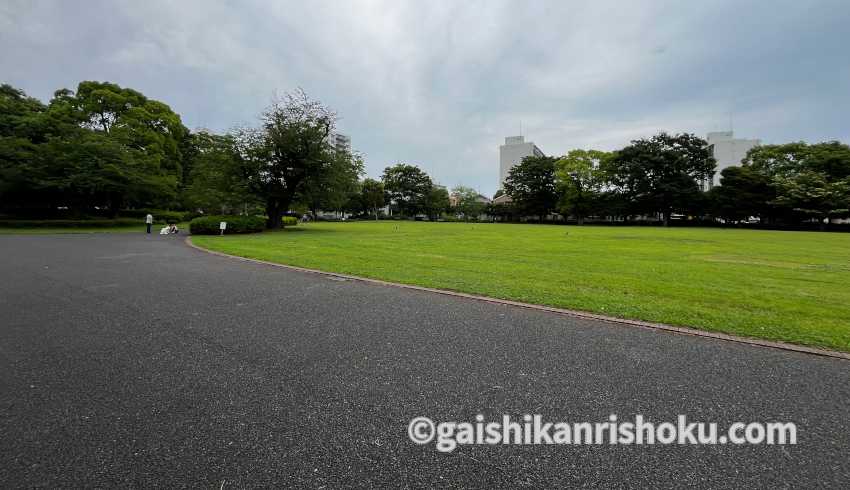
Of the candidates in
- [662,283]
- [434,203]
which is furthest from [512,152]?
[662,283]

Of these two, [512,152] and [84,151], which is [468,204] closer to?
[512,152]

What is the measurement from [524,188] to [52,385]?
6504 cm

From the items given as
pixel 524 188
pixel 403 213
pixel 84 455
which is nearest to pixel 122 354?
pixel 84 455

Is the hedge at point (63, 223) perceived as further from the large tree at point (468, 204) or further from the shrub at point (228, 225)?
the large tree at point (468, 204)

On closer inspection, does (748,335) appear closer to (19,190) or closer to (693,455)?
(693,455)

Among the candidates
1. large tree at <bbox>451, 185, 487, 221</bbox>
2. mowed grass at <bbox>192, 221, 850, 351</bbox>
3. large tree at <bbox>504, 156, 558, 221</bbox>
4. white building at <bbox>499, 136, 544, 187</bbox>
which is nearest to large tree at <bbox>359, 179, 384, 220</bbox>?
large tree at <bbox>451, 185, 487, 221</bbox>

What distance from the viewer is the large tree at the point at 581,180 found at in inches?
2072

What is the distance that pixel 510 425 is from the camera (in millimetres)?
2312

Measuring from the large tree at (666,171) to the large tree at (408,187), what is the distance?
39144 millimetres

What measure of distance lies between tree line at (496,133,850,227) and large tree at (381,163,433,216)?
72.3 feet

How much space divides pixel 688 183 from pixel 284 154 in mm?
50765

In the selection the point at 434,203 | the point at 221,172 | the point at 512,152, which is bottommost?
the point at 221,172

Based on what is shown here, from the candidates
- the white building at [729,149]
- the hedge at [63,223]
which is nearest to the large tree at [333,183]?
the hedge at [63,223]

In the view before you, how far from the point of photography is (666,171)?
4766 centimetres
